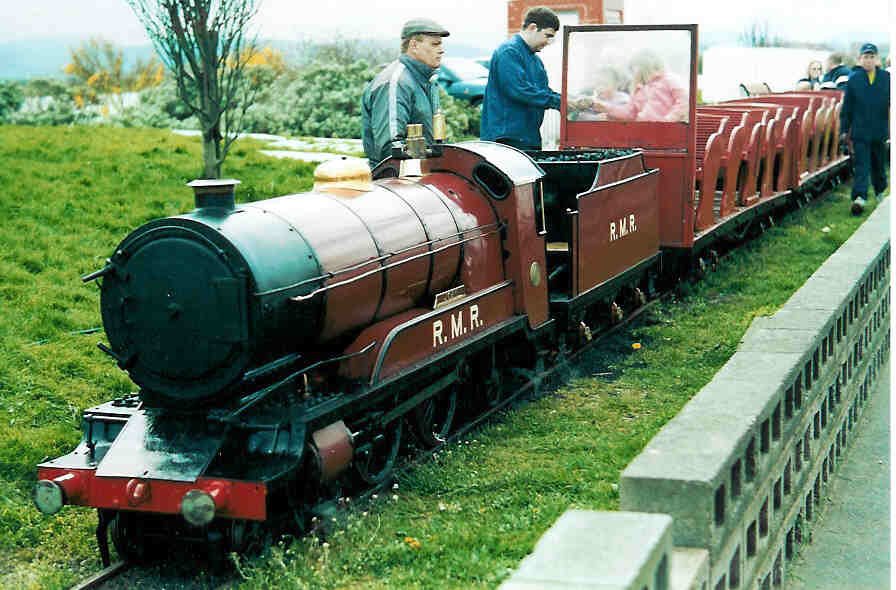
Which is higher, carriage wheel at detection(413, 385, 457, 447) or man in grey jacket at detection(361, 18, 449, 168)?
man in grey jacket at detection(361, 18, 449, 168)

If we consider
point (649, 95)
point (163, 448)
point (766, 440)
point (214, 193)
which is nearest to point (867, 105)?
point (649, 95)

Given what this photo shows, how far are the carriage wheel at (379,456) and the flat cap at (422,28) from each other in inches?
119

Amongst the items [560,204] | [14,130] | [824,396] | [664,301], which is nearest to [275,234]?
[824,396]

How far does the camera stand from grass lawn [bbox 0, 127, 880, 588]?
560cm

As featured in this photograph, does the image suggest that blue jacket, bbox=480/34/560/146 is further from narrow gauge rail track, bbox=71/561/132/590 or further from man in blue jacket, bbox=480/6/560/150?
narrow gauge rail track, bbox=71/561/132/590

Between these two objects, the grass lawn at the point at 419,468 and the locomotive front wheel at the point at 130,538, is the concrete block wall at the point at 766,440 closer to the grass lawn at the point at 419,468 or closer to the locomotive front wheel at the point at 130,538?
the grass lawn at the point at 419,468

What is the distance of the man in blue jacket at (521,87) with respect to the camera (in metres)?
10.2

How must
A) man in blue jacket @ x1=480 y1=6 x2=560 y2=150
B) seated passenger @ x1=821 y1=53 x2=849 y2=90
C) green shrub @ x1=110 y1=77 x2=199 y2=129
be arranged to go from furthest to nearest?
green shrub @ x1=110 y1=77 x2=199 y2=129 → seated passenger @ x1=821 y1=53 x2=849 y2=90 → man in blue jacket @ x1=480 y1=6 x2=560 y2=150

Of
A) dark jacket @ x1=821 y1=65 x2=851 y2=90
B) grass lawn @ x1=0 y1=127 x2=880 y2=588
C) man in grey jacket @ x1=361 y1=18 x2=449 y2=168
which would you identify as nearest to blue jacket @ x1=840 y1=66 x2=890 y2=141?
grass lawn @ x1=0 y1=127 x2=880 y2=588

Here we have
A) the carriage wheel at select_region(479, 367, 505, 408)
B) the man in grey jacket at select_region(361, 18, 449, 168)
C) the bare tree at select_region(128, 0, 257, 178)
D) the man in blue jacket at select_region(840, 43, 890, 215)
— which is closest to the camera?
the carriage wheel at select_region(479, 367, 505, 408)

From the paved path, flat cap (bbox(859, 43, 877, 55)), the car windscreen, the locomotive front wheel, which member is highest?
the car windscreen

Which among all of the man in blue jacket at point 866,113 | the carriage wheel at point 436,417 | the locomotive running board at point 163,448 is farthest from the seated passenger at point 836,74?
the locomotive running board at point 163,448

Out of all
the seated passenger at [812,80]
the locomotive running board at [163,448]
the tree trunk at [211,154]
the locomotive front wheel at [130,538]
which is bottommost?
the locomotive front wheel at [130,538]

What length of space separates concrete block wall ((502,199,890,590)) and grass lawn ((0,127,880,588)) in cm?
94
